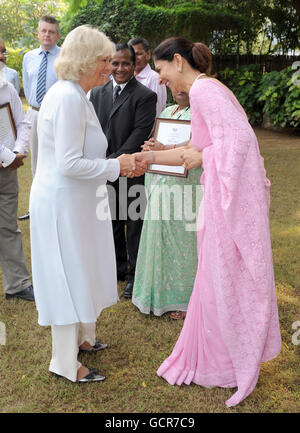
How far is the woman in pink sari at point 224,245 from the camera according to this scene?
2.74m

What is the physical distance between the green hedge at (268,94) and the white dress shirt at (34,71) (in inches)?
292

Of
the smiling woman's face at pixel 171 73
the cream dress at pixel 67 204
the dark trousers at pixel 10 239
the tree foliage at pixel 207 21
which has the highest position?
the tree foliage at pixel 207 21

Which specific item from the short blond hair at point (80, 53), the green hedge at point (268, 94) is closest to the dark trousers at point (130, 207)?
the short blond hair at point (80, 53)

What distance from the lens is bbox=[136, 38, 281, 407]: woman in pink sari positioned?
2.74m

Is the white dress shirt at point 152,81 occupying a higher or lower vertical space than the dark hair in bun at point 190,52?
lower

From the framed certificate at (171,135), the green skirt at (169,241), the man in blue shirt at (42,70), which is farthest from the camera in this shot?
the man in blue shirt at (42,70)

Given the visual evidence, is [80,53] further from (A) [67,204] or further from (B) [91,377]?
(B) [91,377]

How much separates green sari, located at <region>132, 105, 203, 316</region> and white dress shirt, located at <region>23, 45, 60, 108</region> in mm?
2784

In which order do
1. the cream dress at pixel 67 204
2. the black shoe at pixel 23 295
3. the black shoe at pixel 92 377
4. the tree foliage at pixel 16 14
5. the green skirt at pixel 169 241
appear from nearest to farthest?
the cream dress at pixel 67 204 → the black shoe at pixel 92 377 → the green skirt at pixel 169 241 → the black shoe at pixel 23 295 → the tree foliage at pixel 16 14

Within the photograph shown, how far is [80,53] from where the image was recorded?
274cm

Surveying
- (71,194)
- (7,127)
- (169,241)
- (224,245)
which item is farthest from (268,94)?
(71,194)

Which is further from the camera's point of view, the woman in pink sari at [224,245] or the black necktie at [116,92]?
the black necktie at [116,92]

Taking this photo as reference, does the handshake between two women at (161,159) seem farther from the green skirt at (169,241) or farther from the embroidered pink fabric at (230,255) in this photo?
the green skirt at (169,241)

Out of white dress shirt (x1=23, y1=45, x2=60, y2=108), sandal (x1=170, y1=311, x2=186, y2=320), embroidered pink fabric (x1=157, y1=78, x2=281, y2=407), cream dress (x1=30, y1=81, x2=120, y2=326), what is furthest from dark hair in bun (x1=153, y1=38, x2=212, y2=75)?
white dress shirt (x1=23, y1=45, x2=60, y2=108)
